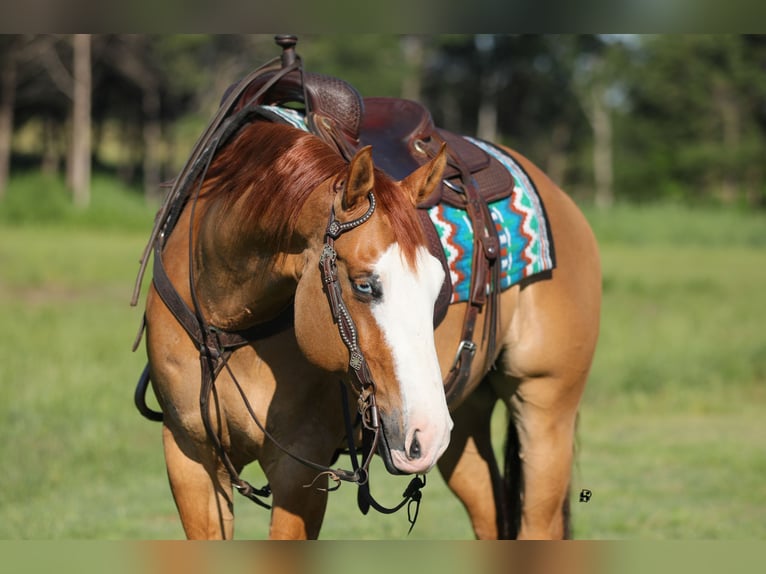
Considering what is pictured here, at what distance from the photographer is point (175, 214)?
357 cm

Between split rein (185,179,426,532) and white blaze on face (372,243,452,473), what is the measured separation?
4.1 inches

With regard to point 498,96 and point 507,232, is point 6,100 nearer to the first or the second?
point 498,96

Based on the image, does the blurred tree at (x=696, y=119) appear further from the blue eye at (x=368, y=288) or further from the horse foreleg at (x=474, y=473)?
the blue eye at (x=368, y=288)

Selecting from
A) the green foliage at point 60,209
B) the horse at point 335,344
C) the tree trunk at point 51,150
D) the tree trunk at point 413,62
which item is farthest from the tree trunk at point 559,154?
the horse at point 335,344

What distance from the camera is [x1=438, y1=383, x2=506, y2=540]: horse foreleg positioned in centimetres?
459

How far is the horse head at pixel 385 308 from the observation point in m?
2.70

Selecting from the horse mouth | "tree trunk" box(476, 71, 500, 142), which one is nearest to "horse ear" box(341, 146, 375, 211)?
the horse mouth

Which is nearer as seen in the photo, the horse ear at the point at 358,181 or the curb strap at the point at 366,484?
the horse ear at the point at 358,181

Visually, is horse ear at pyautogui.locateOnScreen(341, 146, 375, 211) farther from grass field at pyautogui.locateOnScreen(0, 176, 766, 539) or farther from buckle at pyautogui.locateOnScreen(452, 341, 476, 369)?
grass field at pyautogui.locateOnScreen(0, 176, 766, 539)

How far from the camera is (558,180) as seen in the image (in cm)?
3747

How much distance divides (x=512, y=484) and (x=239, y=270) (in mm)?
1876

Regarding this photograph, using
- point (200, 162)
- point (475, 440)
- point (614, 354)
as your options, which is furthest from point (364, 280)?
point (614, 354)
